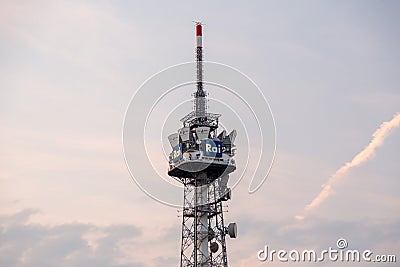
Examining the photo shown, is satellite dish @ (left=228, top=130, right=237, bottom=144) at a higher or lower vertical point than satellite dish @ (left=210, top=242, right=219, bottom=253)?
higher

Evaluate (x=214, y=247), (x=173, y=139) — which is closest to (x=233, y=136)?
(x=173, y=139)

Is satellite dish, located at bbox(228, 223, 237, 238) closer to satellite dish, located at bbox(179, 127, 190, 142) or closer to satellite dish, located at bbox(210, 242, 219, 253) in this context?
satellite dish, located at bbox(210, 242, 219, 253)

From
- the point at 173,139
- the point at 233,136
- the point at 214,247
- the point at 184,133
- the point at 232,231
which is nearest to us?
the point at 214,247

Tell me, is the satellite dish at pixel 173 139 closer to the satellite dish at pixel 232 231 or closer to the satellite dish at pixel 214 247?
the satellite dish at pixel 232 231

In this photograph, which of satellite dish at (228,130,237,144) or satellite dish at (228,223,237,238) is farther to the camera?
satellite dish at (228,130,237,144)

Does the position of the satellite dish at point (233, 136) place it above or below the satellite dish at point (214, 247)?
above

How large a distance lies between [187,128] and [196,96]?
482 inches

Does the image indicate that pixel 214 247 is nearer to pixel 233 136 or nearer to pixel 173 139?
pixel 233 136

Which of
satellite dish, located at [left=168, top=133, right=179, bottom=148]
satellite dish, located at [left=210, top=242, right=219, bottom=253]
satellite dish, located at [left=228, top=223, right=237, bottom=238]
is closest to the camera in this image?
satellite dish, located at [left=210, top=242, right=219, bottom=253]

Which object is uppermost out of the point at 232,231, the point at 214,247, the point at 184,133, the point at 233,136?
the point at 233,136

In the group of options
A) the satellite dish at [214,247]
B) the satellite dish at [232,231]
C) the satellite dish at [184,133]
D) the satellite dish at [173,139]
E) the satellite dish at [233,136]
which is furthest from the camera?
the satellite dish at [233,136]

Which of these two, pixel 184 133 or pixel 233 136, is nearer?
pixel 184 133

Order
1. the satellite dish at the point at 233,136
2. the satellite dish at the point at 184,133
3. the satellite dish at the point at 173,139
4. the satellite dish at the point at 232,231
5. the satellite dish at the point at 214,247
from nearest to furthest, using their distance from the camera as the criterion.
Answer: the satellite dish at the point at 214,247 → the satellite dish at the point at 232,231 → the satellite dish at the point at 184,133 → the satellite dish at the point at 173,139 → the satellite dish at the point at 233,136

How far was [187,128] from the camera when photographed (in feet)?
588
